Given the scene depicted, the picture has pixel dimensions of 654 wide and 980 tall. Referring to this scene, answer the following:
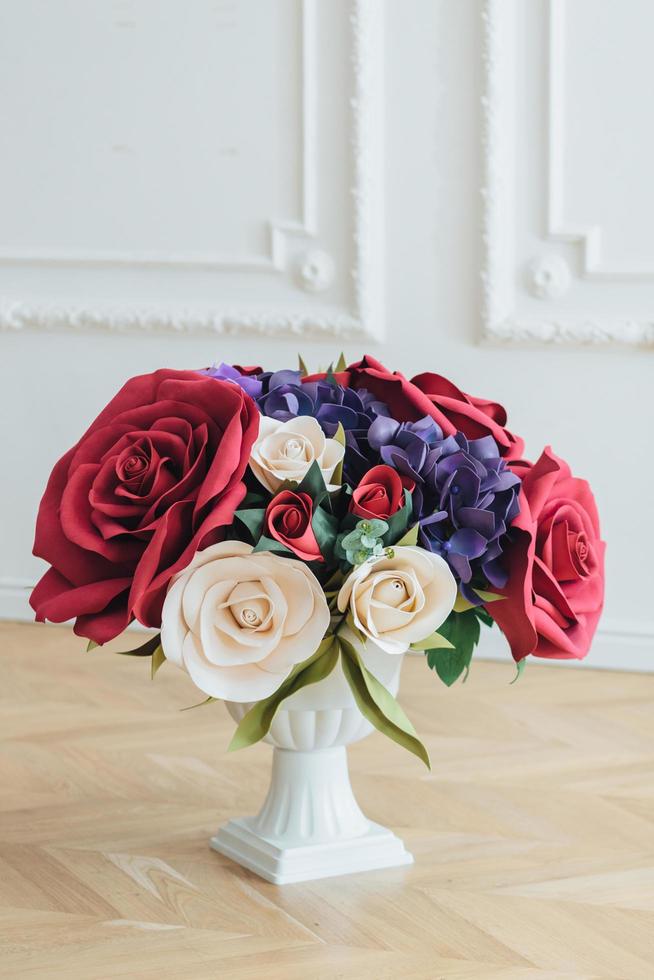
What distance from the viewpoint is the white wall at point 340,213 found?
278 centimetres

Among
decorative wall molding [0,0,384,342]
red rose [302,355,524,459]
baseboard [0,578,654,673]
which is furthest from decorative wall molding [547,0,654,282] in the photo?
red rose [302,355,524,459]

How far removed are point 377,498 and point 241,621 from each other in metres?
0.19

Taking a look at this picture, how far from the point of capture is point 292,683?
1.39 meters

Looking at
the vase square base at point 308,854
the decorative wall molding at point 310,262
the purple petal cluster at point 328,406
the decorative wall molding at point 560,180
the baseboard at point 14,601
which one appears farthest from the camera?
the baseboard at point 14,601

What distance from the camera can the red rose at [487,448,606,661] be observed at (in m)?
1.38

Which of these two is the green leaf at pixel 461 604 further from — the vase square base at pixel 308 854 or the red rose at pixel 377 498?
the vase square base at pixel 308 854

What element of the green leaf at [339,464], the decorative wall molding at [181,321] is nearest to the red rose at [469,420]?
the green leaf at [339,464]

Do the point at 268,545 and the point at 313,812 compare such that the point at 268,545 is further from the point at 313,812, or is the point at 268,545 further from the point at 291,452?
the point at 313,812

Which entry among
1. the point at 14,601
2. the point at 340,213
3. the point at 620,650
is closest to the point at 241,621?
the point at 620,650

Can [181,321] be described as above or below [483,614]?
above

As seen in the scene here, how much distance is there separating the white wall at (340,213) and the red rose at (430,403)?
1331 mm

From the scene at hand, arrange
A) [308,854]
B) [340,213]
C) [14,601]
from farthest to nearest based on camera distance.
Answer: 1. [14,601]
2. [340,213]
3. [308,854]

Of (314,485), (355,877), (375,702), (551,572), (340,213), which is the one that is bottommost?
(355,877)

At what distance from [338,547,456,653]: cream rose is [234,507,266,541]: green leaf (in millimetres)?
106
